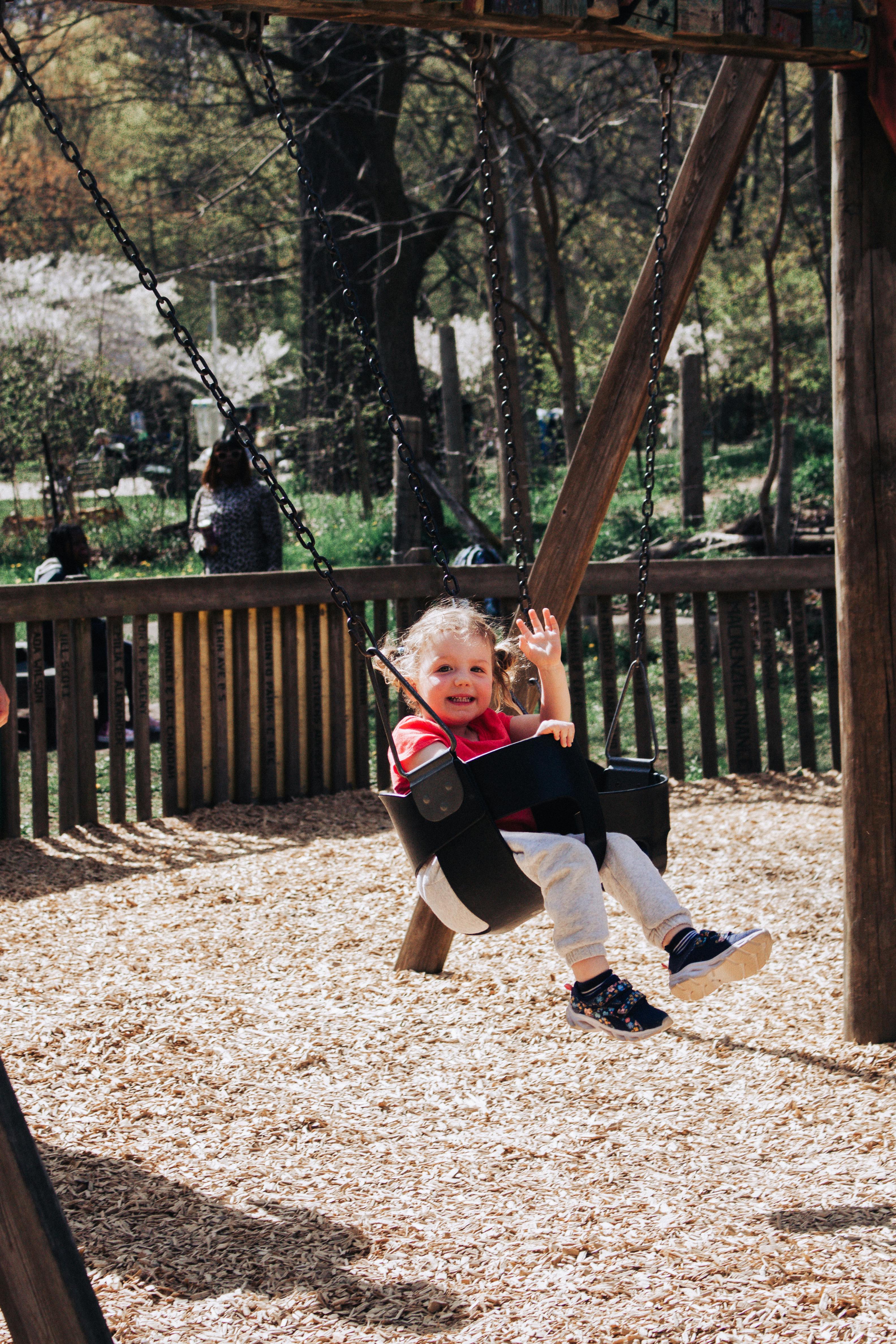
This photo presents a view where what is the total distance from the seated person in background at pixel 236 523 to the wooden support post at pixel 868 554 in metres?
3.87

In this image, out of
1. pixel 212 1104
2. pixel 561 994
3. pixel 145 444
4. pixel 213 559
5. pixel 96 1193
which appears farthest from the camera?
pixel 145 444

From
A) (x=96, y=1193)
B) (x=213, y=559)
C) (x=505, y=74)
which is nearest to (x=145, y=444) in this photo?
(x=505, y=74)

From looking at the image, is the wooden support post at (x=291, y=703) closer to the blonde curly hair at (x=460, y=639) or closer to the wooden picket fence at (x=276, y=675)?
the wooden picket fence at (x=276, y=675)

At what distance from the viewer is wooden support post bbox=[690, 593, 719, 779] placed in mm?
6273

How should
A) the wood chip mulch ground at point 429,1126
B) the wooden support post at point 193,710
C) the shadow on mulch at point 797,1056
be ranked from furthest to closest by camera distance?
the wooden support post at point 193,710 < the shadow on mulch at point 797,1056 < the wood chip mulch ground at point 429,1126

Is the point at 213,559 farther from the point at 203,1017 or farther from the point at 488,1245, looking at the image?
the point at 488,1245

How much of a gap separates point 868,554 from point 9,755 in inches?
138

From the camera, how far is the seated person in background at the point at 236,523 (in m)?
6.59

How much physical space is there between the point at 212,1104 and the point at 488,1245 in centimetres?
88

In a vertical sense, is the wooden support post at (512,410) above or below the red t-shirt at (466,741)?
above

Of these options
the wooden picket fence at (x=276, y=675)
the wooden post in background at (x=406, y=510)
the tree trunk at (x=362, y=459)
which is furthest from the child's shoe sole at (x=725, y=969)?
the tree trunk at (x=362, y=459)

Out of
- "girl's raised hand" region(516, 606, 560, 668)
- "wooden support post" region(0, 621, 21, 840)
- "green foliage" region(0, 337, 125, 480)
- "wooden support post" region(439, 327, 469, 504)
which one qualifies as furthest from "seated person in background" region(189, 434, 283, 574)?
"green foliage" region(0, 337, 125, 480)

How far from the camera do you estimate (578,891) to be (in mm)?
2520

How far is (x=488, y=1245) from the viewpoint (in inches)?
91.0
